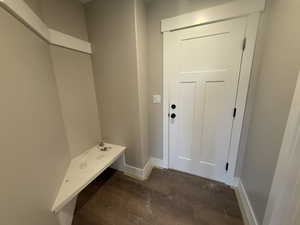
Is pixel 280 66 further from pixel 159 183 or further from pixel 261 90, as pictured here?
pixel 159 183

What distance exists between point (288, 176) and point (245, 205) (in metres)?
0.88

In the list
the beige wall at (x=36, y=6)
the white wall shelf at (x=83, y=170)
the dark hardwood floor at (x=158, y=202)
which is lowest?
the dark hardwood floor at (x=158, y=202)

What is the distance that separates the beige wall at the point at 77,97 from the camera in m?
1.40

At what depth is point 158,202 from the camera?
1.47 m

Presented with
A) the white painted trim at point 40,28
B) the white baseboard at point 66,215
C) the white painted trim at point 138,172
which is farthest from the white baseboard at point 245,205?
the white painted trim at point 40,28

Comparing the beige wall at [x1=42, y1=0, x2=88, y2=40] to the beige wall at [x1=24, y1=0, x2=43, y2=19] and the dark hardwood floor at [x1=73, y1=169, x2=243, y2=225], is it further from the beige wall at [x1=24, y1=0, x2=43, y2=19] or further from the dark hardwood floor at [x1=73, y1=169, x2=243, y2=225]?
the dark hardwood floor at [x1=73, y1=169, x2=243, y2=225]

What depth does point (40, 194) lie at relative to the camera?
0.85m

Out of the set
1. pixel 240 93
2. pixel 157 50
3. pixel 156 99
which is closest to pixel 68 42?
pixel 157 50

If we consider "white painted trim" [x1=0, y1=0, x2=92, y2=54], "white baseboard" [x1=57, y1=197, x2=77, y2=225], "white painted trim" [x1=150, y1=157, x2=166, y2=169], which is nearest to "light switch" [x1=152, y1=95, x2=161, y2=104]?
"white painted trim" [x1=150, y1=157, x2=166, y2=169]

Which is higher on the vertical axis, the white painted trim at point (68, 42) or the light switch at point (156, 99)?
the white painted trim at point (68, 42)

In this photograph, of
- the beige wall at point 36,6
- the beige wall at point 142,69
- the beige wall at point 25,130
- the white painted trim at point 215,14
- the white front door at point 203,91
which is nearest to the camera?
the beige wall at point 25,130

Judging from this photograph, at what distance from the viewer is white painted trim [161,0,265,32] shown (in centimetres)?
121

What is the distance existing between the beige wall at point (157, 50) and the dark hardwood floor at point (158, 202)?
0.52 metres

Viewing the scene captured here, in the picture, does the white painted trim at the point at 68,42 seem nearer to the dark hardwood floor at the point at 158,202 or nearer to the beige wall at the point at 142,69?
the beige wall at the point at 142,69
